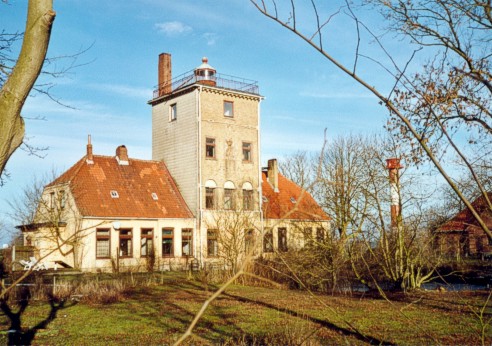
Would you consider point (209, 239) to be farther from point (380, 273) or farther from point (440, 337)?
point (440, 337)

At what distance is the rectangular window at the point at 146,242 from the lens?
110ft

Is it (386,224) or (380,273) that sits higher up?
(386,224)

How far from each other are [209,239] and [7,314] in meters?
21.8

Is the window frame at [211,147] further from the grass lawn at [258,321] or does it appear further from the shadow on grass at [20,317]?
the shadow on grass at [20,317]

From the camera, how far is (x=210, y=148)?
121 feet

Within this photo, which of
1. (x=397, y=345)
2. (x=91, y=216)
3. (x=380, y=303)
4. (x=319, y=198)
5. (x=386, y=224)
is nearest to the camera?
(x=397, y=345)

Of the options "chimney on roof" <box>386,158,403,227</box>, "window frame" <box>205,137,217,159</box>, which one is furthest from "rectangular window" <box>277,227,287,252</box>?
"window frame" <box>205,137,217,159</box>

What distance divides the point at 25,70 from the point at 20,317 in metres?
12.3

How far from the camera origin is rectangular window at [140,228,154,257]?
33.5m

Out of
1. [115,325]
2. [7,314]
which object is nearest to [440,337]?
[115,325]

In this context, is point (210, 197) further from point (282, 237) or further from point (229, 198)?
point (282, 237)

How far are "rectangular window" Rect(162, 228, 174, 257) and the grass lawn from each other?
14.5 m

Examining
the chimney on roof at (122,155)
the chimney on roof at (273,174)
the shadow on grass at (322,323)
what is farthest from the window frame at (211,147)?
the shadow on grass at (322,323)

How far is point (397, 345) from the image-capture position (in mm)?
9828
